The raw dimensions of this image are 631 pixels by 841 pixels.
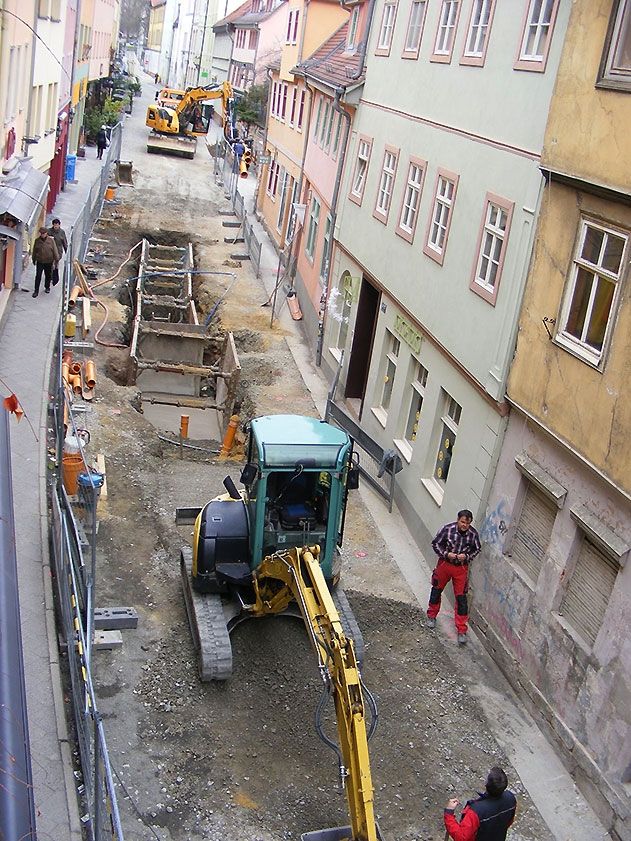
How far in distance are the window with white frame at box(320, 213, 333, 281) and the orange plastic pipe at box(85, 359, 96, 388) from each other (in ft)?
22.4

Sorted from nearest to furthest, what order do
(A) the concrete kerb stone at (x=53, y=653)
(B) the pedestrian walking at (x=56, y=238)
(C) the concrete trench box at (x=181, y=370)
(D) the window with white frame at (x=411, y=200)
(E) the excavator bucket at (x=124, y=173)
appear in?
(A) the concrete kerb stone at (x=53, y=653)
(D) the window with white frame at (x=411, y=200)
(B) the pedestrian walking at (x=56, y=238)
(C) the concrete trench box at (x=181, y=370)
(E) the excavator bucket at (x=124, y=173)

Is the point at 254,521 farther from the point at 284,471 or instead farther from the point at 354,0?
the point at 354,0

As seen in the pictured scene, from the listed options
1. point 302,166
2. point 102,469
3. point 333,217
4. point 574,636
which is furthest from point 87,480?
point 302,166

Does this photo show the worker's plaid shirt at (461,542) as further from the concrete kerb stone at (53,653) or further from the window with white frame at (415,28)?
the window with white frame at (415,28)

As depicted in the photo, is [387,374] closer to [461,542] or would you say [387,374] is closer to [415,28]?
[415,28]

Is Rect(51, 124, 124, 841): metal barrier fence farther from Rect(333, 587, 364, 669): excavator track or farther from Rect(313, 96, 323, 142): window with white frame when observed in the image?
Rect(313, 96, 323, 142): window with white frame

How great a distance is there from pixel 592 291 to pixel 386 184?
895 cm

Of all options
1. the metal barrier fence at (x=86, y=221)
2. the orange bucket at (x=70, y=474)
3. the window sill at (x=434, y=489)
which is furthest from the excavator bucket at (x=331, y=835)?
the metal barrier fence at (x=86, y=221)

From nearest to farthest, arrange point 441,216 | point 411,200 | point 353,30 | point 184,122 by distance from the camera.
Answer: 1. point 441,216
2. point 411,200
3. point 353,30
4. point 184,122

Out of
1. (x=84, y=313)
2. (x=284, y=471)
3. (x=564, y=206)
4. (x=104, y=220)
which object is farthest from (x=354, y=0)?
(x=284, y=471)

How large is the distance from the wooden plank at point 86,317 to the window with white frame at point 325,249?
19.4 ft

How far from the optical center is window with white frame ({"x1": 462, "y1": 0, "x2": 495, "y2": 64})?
44.6ft

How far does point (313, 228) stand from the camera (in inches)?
1038

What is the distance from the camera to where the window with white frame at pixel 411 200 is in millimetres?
15922
